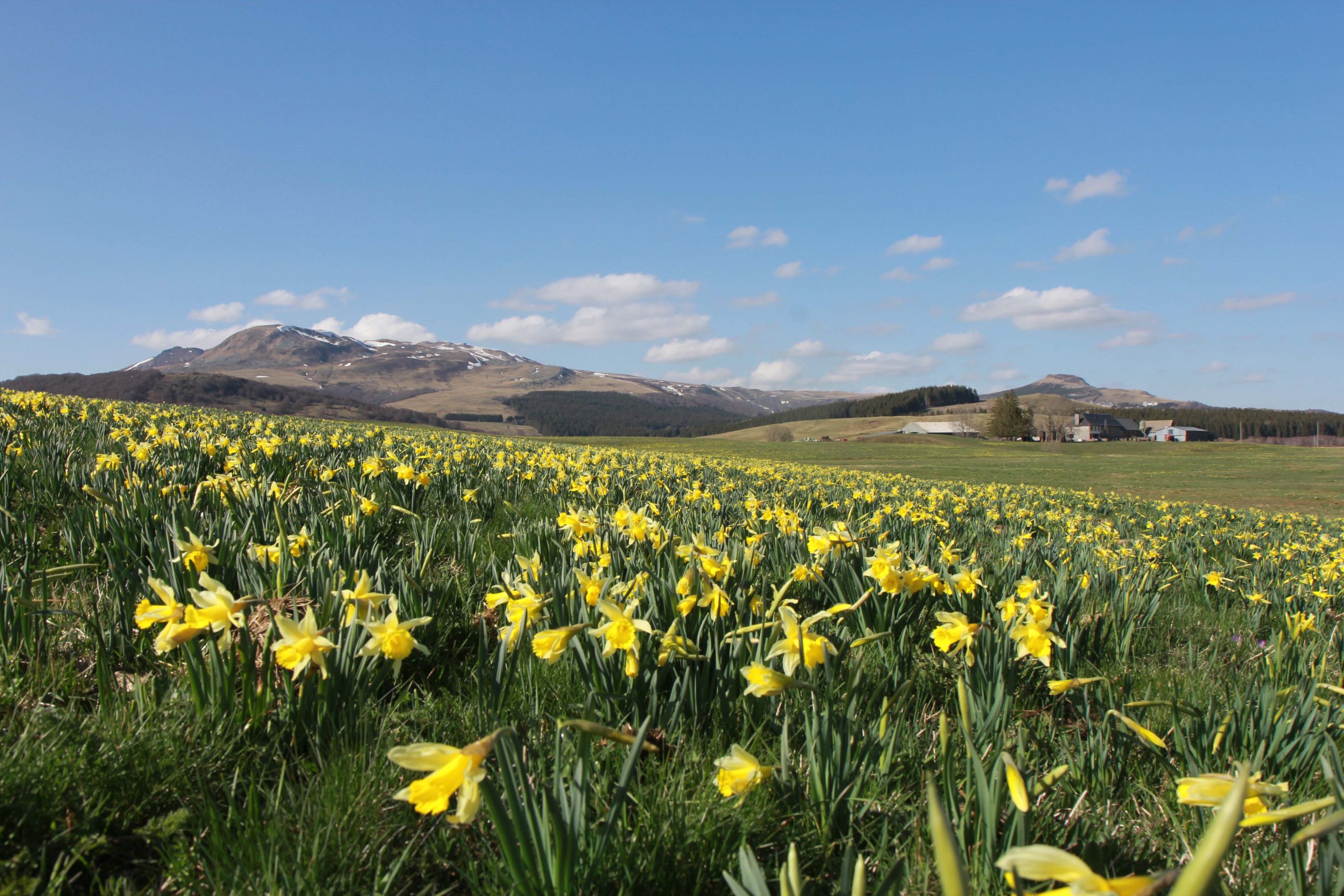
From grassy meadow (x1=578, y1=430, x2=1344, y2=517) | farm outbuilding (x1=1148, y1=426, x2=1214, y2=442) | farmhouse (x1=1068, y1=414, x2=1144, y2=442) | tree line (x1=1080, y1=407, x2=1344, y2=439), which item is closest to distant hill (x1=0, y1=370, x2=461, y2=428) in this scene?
grassy meadow (x1=578, y1=430, x2=1344, y2=517)

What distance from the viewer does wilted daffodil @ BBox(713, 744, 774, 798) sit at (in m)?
1.55

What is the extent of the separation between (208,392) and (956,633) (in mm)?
193439

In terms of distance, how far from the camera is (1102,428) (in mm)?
128250

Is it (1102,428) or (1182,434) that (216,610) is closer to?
(1102,428)

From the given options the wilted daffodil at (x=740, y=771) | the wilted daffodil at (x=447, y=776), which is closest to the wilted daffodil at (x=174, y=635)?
the wilted daffodil at (x=447, y=776)

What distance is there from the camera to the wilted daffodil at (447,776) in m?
1.19

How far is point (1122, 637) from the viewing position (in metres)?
3.26

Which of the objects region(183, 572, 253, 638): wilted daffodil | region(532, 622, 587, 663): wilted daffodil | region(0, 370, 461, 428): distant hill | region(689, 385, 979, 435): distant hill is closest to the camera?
region(183, 572, 253, 638): wilted daffodil

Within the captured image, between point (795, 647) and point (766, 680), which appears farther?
point (795, 647)

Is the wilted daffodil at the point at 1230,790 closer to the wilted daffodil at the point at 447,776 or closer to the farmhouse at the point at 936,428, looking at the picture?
the wilted daffodil at the point at 447,776

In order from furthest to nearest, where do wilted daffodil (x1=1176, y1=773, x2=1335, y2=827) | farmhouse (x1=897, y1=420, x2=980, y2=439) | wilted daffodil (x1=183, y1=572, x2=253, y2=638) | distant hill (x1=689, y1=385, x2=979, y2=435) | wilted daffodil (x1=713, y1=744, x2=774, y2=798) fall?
1. distant hill (x1=689, y1=385, x2=979, y2=435)
2. farmhouse (x1=897, y1=420, x2=980, y2=439)
3. wilted daffodil (x1=183, y1=572, x2=253, y2=638)
4. wilted daffodil (x1=713, y1=744, x2=774, y2=798)
5. wilted daffodil (x1=1176, y1=773, x2=1335, y2=827)

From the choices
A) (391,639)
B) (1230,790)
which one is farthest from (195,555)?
(1230,790)

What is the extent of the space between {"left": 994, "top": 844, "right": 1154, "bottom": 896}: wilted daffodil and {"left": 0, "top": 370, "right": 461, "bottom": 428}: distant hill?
146 meters

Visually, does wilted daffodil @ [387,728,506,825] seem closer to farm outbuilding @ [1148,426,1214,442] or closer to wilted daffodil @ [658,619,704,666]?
wilted daffodil @ [658,619,704,666]
